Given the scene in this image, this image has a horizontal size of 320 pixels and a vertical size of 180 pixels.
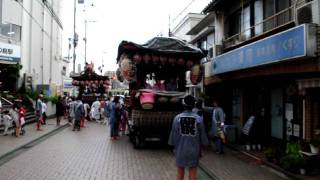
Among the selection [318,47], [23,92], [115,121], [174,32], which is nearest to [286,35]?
[318,47]

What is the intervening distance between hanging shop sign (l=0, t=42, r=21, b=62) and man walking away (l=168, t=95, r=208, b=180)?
73.3ft

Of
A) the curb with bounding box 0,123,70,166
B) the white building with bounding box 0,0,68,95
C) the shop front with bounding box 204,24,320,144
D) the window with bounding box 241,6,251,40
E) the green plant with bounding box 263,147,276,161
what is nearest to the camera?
the shop front with bounding box 204,24,320,144

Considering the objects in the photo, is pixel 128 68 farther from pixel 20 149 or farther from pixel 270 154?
pixel 270 154

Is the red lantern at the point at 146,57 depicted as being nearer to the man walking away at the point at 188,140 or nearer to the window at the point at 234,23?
the window at the point at 234,23

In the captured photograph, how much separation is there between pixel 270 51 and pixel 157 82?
21.4ft

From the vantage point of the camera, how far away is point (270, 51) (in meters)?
12.6

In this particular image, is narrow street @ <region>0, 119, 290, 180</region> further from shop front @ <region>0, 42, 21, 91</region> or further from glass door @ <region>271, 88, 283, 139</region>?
shop front @ <region>0, 42, 21, 91</region>

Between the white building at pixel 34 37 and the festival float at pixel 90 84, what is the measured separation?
2857mm

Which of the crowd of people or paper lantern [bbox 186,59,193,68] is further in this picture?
the crowd of people

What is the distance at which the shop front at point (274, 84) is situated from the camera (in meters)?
11.2

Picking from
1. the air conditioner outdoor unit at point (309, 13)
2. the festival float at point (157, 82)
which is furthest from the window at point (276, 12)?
the festival float at point (157, 82)

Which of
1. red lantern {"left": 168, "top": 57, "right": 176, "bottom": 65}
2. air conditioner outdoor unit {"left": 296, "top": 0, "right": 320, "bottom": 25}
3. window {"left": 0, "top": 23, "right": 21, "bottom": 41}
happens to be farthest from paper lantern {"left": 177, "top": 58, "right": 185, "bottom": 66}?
window {"left": 0, "top": 23, "right": 21, "bottom": 41}

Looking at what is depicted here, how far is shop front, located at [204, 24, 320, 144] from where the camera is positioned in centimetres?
1116

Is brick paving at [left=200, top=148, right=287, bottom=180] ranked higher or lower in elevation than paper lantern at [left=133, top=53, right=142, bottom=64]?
lower
